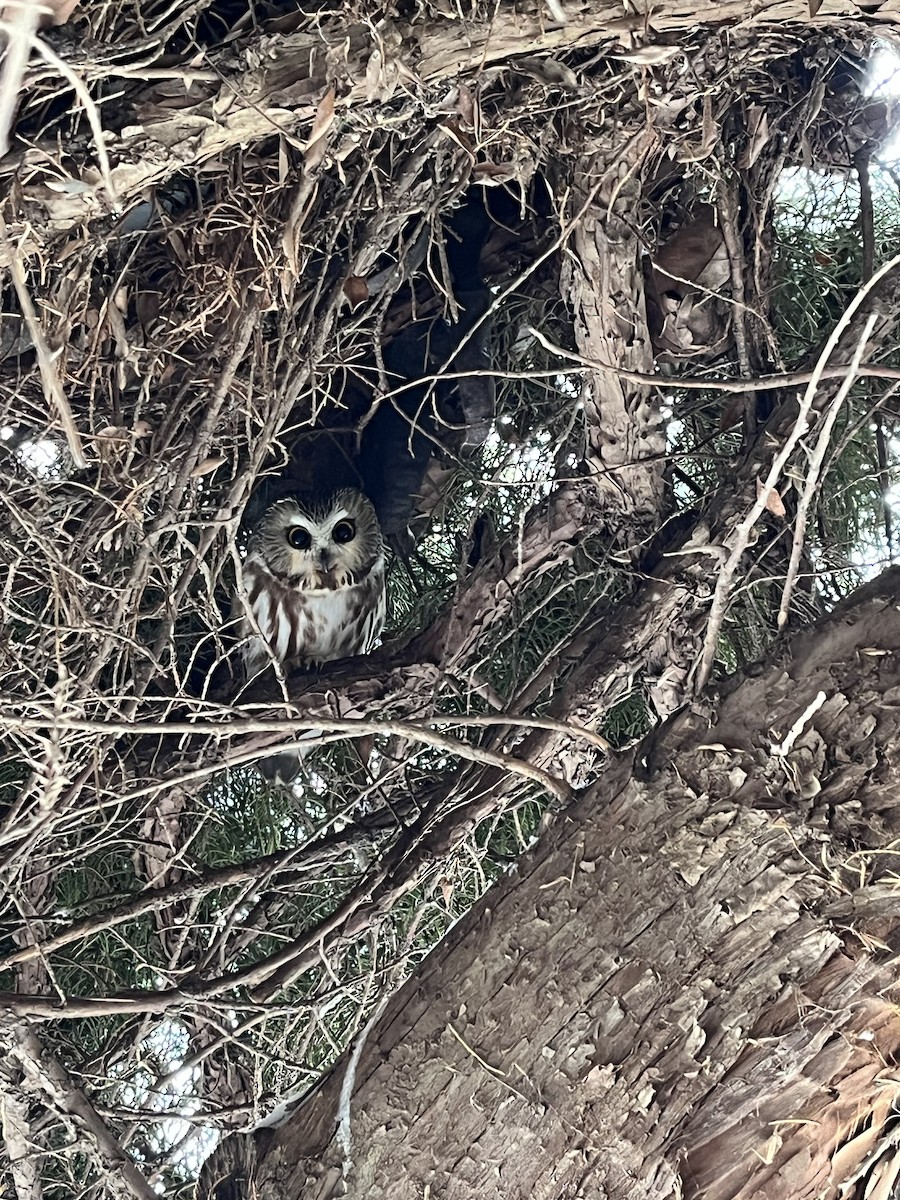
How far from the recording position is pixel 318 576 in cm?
197

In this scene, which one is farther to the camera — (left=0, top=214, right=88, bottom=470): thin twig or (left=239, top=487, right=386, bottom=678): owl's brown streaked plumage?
(left=239, top=487, right=386, bottom=678): owl's brown streaked plumage

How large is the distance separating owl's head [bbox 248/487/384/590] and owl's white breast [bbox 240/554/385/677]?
0.06ft

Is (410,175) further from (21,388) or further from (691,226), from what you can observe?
(21,388)

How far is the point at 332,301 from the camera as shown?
51.7 inches

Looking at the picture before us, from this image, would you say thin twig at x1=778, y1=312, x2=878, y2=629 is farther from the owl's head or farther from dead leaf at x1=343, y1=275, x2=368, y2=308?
the owl's head

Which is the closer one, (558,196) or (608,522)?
(558,196)

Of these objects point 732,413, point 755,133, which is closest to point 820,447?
point 732,413

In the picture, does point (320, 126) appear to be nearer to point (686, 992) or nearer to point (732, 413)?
point (732, 413)

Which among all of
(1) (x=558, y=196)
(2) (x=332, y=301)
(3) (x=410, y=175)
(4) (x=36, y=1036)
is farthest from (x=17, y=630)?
(1) (x=558, y=196)

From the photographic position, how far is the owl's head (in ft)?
6.34

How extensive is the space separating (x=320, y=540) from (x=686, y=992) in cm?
107

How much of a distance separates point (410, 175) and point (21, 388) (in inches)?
20.0

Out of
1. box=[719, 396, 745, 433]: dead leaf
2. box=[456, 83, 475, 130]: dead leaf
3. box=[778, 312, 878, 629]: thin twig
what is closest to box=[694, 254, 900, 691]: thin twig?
box=[778, 312, 878, 629]: thin twig

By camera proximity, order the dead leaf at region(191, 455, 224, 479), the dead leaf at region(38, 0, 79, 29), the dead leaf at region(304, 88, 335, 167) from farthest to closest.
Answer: the dead leaf at region(191, 455, 224, 479) → the dead leaf at region(304, 88, 335, 167) → the dead leaf at region(38, 0, 79, 29)
